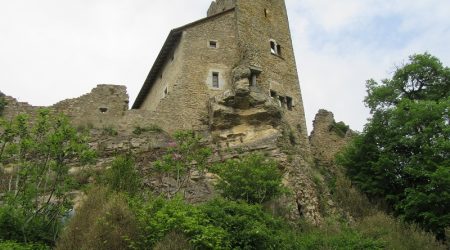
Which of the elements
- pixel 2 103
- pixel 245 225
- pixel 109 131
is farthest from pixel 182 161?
pixel 2 103

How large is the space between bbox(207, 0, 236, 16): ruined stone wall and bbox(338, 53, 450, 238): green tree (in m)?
9.02

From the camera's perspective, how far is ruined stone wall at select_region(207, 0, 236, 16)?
30.5m

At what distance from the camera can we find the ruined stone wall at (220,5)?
3052 centimetres

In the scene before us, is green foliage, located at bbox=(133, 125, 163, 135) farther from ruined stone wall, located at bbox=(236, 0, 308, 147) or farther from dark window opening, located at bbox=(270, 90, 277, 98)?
dark window opening, located at bbox=(270, 90, 277, 98)

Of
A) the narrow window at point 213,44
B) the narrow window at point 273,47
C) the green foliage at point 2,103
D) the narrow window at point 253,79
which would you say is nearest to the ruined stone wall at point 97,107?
the green foliage at point 2,103

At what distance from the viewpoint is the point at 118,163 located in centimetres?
1891

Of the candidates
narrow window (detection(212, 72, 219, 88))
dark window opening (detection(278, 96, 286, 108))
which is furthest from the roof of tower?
dark window opening (detection(278, 96, 286, 108))

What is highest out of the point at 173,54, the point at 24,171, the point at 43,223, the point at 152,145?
the point at 173,54

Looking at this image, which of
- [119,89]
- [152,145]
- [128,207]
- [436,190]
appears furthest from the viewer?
[119,89]

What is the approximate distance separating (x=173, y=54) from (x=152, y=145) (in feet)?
23.1

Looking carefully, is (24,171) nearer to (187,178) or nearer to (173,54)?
(187,178)

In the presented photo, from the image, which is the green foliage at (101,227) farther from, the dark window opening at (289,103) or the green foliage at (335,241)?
the dark window opening at (289,103)

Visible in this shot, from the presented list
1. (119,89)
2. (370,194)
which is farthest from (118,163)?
(370,194)

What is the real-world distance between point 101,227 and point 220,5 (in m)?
20.7
